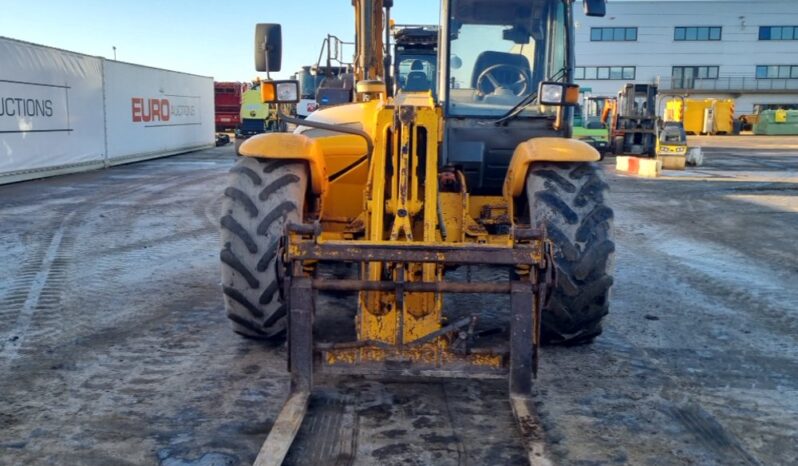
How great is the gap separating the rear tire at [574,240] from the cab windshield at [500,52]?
0.91 meters

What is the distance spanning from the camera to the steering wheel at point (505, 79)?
5.64 metres

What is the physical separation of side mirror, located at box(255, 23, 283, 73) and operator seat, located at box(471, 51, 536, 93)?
1.46 m

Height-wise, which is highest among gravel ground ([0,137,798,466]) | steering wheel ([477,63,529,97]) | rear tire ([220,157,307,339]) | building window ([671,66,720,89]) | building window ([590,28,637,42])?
building window ([590,28,637,42])

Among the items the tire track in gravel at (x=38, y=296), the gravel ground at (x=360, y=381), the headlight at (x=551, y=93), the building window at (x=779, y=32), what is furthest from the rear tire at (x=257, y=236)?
the building window at (x=779, y=32)

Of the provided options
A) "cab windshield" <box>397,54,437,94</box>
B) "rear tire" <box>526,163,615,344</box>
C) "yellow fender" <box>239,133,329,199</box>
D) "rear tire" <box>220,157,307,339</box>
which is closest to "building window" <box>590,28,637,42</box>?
"cab windshield" <box>397,54,437,94</box>

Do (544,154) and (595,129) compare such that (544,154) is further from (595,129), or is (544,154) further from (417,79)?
(595,129)

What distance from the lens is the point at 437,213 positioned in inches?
185

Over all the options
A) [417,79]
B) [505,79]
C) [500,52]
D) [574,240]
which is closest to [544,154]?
[574,240]

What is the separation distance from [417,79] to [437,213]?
3.54m

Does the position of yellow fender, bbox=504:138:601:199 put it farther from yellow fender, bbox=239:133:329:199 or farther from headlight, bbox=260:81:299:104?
headlight, bbox=260:81:299:104

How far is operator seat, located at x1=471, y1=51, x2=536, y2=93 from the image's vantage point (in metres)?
5.64

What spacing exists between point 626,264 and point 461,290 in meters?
4.96

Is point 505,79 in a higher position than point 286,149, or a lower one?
higher

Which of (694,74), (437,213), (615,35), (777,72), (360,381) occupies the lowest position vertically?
(360,381)
